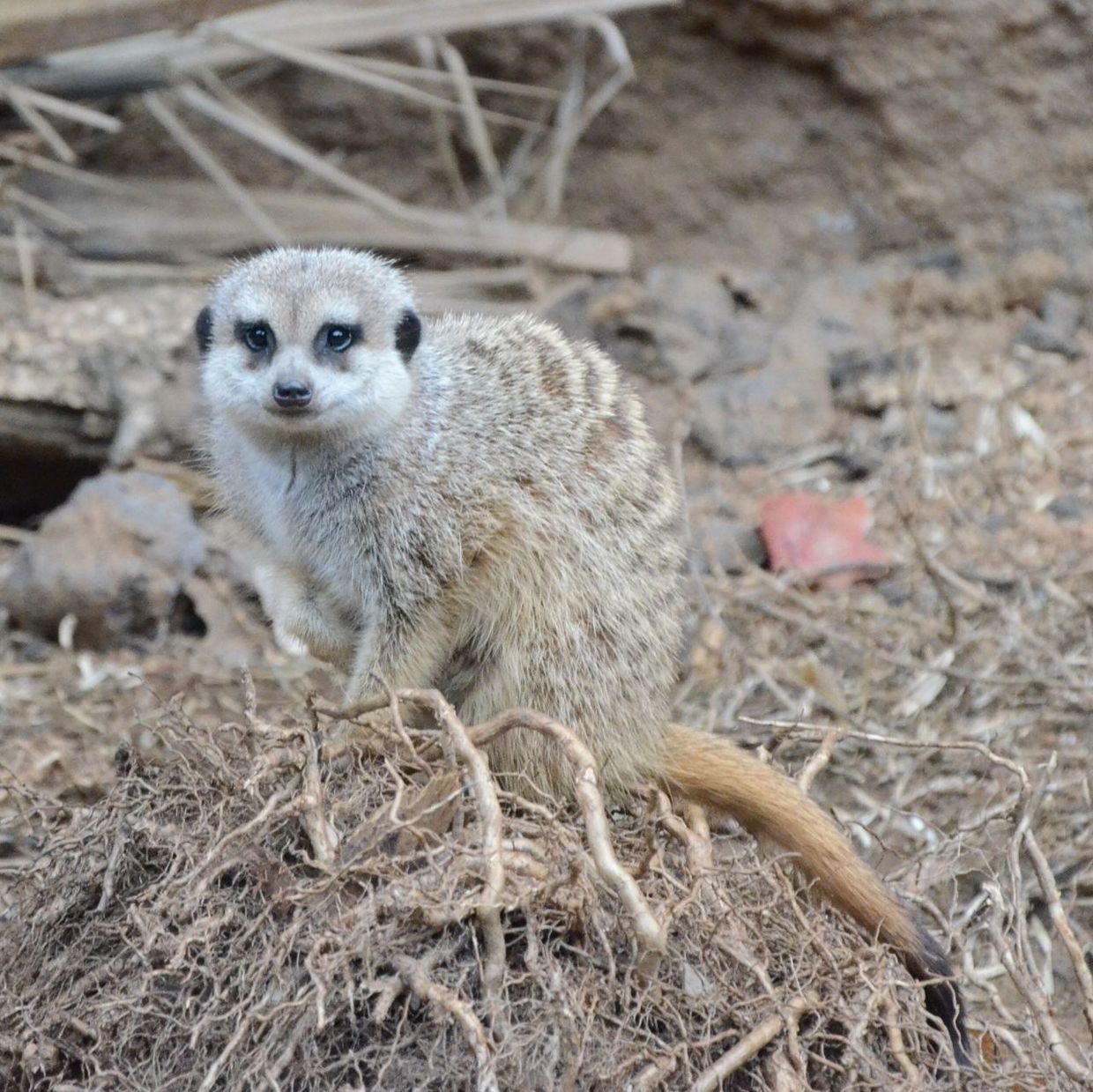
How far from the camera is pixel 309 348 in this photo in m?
2.82

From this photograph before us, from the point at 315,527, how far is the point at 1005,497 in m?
2.52

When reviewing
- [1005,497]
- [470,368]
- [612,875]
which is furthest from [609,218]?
[612,875]

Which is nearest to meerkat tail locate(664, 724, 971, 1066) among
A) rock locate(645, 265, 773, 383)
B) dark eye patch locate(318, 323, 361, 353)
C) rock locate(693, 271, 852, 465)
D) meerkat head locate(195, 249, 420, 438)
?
meerkat head locate(195, 249, 420, 438)

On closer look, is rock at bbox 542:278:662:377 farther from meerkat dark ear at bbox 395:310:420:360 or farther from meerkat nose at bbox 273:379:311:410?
meerkat nose at bbox 273:379:311:410

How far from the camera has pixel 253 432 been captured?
2.89 metres

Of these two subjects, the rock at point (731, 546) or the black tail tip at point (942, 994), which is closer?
the black tail tip at point (942, 994)

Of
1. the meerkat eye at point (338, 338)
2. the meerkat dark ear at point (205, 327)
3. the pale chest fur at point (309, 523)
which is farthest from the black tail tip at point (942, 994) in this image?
the meerkat dark ear at point (205, 327)

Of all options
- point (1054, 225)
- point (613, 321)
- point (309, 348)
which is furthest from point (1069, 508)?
point (309, 348)

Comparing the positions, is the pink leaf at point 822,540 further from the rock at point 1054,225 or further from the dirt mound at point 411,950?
the dirt mound at point 411,950

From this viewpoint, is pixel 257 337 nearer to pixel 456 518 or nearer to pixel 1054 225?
pixel 456 518

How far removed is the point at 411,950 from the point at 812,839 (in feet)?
2.39

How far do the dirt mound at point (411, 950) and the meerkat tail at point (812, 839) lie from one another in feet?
0.16

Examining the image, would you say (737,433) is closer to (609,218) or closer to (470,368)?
(609,218)

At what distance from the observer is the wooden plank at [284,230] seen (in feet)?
16.9
